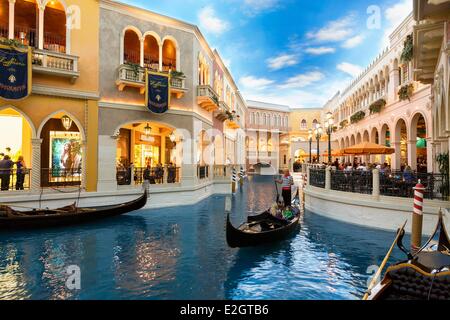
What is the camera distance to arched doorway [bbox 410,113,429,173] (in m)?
12.6

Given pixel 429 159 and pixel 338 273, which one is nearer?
pixel 338 273

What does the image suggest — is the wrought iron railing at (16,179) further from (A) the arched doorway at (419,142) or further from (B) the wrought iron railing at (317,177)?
(A) the arched doorway at (419,142)

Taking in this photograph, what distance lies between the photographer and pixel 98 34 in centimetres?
1038

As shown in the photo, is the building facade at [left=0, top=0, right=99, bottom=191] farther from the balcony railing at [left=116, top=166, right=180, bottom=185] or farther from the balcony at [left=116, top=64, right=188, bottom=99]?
the balcony railing at [left=116, top=166, right=180, bottom=185]

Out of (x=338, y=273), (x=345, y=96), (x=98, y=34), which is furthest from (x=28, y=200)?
(x=345, y=96)

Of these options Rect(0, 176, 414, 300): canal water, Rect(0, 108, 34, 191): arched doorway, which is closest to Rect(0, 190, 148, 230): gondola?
Rect(0, 176, 414, 300): canal water

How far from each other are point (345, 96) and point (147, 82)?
68.3 feet

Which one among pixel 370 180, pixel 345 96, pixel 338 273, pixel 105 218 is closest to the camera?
pixel 338 273

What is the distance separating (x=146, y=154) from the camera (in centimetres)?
1497

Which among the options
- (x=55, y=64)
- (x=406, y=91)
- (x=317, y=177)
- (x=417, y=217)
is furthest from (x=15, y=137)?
(x=406, y=91)

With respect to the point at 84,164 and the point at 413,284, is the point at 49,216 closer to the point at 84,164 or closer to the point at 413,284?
the point at 84,164

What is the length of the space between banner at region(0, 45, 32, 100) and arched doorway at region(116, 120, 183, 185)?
3709 millimetres

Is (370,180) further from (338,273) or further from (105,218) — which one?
(105,218)

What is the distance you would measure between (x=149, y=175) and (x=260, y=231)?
22.4 feet
